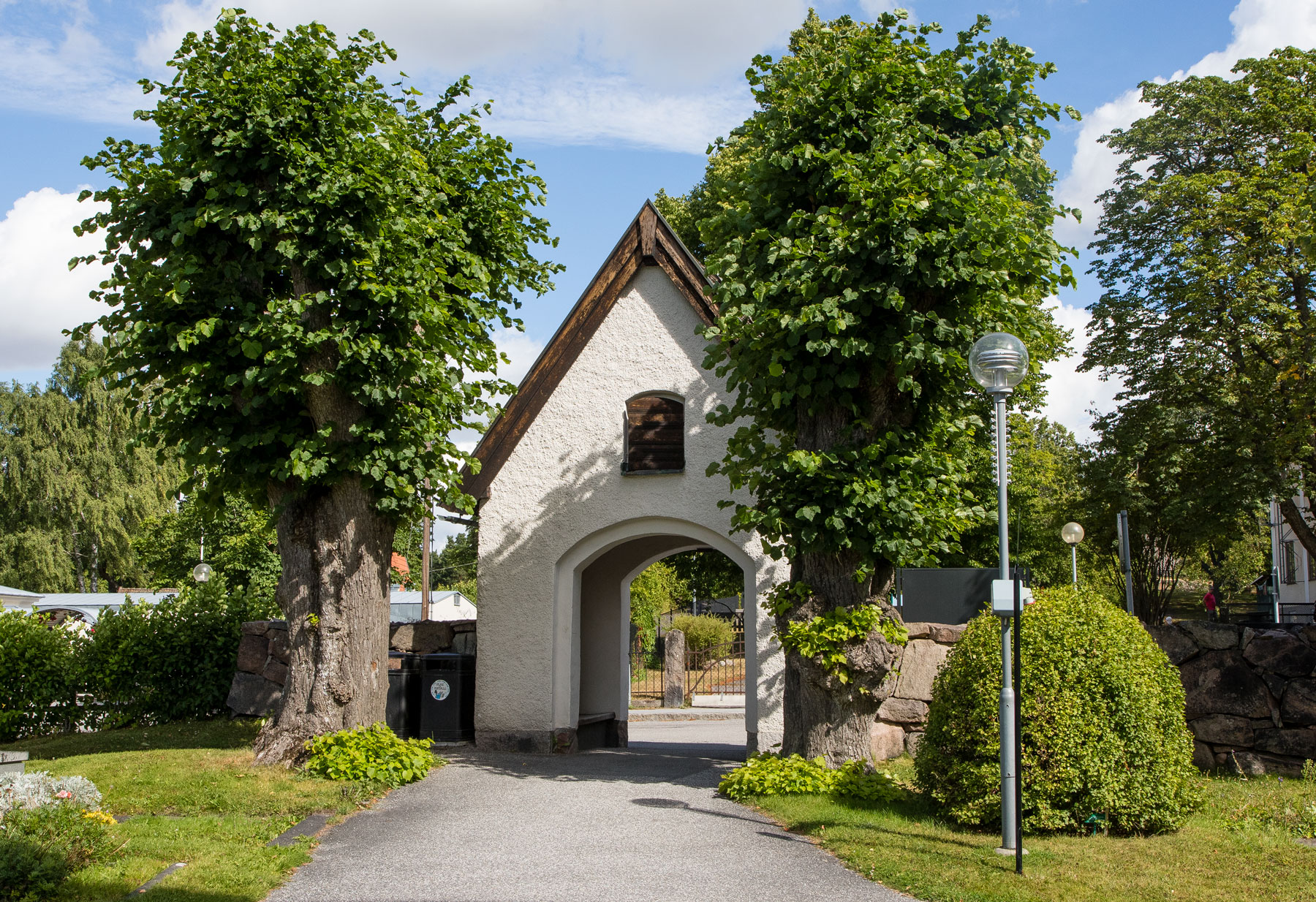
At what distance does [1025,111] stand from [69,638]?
47.6 ft

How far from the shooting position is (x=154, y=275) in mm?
10125

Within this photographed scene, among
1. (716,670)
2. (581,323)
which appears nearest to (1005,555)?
(581,323)

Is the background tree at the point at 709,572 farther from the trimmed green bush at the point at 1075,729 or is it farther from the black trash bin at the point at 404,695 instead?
the trimmed green bush at the point at 1075,729

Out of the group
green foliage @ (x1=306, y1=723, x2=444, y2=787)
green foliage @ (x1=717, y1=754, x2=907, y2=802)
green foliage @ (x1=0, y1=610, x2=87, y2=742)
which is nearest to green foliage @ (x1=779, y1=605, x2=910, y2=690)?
green foliage @ (x1=717, y1=754, x2=907, y2=802)

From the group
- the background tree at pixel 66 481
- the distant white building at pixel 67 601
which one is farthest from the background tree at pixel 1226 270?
the background tree at pixel 66 481

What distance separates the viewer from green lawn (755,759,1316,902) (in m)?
6.45

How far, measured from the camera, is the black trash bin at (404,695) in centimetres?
1378

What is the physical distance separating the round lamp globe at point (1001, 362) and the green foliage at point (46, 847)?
6869mm

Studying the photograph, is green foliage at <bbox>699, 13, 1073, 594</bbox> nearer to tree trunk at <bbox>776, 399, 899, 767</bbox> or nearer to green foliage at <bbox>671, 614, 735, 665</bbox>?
tree trunk at <bbox>776, 399, 899, 767</bbox>

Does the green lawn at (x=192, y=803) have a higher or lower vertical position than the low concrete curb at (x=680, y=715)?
higher

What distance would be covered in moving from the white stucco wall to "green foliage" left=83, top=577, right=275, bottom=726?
394 centimetres

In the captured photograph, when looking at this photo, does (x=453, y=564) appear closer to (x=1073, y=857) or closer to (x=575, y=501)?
(x=575, y=501)

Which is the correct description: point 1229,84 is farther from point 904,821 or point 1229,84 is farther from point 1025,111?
point 904,821

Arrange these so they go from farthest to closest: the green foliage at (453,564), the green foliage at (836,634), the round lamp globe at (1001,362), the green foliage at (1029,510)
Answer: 1. the green foliage at (453,564)
2. the green foliage at (1029,510)
3. the green foliage at (836,634)
4. the round lamp globe at (1001,362)
